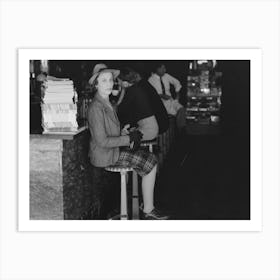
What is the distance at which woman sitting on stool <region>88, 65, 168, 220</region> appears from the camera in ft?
14.1

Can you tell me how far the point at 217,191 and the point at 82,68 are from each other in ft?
10.9

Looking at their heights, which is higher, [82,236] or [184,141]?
[184,141]

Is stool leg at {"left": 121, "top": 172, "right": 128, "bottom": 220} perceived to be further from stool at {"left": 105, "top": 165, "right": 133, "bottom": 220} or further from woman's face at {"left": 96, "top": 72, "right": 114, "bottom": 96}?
woman's face at {"left": 96, "top": 72, "right": 114, "bottom": 96}

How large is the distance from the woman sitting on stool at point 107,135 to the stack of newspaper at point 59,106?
159 millimetres

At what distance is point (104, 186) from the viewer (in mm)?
5660

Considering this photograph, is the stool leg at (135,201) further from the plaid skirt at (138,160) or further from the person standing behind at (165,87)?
the person standing behind at (165,87)

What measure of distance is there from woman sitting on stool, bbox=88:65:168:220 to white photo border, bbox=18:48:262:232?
21cm
